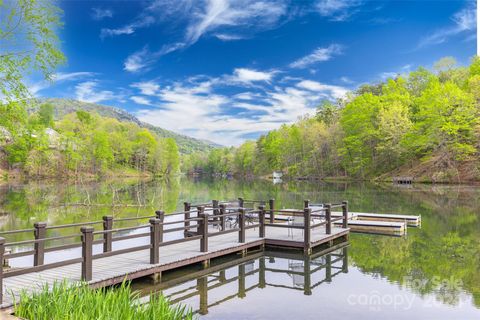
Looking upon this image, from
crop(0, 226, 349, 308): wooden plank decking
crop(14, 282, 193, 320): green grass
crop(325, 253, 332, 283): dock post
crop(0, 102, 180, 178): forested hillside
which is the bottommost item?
crop(325, 253, 332, 283): dock post

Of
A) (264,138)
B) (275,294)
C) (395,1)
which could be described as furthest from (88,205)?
(264,138)

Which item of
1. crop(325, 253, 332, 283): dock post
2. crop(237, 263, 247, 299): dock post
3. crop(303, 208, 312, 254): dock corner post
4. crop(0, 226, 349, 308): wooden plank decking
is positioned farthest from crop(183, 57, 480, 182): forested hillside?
crop(237, 263, 247, 299): dock post

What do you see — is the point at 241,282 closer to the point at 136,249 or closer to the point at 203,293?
the point at 203,293

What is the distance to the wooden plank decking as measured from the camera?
7.46 m

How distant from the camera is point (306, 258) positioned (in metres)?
12.3

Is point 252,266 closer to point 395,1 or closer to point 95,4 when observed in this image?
point 395,1

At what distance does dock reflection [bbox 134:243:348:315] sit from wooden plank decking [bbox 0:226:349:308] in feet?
1.17

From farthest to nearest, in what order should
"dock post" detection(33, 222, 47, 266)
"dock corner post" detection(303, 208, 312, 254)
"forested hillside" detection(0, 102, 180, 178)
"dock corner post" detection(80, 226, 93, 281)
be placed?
"dock corner post" detection(303, 208, 312, 254) → "forested hillside" detection(0, 102, 180, 178) → "dock post" detection(33, 222, 47, 266) → "dock corner post" detection(80, 226, 93, 281)

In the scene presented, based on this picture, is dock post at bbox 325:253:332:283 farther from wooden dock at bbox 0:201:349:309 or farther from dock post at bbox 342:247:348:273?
wooden dock at bbox 0:201:349:309

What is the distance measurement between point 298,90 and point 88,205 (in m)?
83.9

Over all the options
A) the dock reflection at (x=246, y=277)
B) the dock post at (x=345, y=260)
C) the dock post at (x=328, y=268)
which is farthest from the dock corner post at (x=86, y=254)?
the dock post at (x=345, y=260)

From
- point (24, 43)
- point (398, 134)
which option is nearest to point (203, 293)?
point (24, 43)

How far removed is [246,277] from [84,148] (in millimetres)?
17918

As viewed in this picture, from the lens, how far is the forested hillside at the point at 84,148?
38.2 ft
